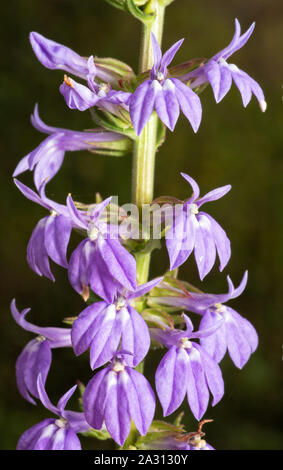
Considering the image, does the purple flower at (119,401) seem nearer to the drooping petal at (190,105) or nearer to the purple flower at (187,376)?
the purple flower at (187,376)

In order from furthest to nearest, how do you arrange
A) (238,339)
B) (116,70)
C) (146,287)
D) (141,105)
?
(238,339), (116,70), (146,287), (141,105)

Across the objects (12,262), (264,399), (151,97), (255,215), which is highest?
(151,97)

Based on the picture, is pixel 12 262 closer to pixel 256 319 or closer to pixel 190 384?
pixel 256 319

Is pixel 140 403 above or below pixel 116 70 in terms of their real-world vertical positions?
below

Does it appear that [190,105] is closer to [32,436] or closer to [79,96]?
[79,96]

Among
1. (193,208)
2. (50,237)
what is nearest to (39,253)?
(50,237)

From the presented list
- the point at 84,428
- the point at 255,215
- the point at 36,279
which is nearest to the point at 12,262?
the point at 36,279

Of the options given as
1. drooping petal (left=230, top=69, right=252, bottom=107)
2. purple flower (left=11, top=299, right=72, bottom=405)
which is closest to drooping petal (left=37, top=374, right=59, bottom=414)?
purple flower (left=11, top=299, right=72, bottom=405)
